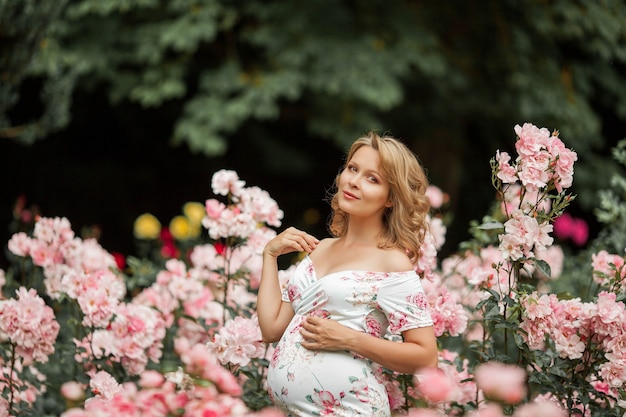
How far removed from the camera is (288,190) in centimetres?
995

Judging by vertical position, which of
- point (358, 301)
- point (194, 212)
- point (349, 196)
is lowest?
point (358, 301)

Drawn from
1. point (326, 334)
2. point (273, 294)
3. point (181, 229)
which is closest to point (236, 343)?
point (273, 294)

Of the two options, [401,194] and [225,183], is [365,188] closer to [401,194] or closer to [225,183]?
[401,194]

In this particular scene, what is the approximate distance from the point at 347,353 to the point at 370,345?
101 mm

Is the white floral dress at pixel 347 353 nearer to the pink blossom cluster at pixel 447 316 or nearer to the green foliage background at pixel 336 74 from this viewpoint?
the pink blossom cluster at pixel 447 316

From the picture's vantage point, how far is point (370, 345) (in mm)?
2148

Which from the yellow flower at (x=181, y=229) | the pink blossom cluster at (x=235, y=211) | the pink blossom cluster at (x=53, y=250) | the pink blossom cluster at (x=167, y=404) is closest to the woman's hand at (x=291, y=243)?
the pink blossom cluster at (x=235, y=211)

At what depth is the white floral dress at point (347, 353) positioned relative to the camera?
7.14 ft

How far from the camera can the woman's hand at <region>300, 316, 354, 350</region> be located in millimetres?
2156

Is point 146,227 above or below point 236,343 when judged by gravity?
above

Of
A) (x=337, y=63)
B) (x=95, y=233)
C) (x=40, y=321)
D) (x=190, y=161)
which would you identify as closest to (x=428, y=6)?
(x=337, y=63)

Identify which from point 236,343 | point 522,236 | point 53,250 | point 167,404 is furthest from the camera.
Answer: point 53,250

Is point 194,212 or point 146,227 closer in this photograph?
point 194,212

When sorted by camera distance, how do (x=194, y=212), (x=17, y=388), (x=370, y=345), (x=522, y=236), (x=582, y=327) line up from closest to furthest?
(x=370, y=345)
(x=522, y=236)
(x=582, y=327)
(x=17, y=388)
(x=194, y=212)
